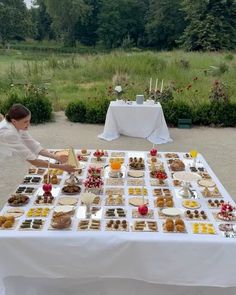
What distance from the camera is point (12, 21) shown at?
145 feet

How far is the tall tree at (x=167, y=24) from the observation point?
38.2 m

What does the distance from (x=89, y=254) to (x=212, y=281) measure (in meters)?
0.80

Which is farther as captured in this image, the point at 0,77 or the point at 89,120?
the point at 0,77

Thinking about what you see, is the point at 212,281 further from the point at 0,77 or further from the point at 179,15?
the point at 179,15

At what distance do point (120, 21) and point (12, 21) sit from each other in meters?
12.2

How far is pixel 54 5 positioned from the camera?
44.2 meters

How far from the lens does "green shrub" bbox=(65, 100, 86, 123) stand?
9102 millimetres

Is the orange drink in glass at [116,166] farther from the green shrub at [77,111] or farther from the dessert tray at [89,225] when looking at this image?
the green shrub at [77,111]

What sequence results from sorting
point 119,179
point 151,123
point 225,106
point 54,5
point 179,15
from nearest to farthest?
point 119,179, point 151,123, point 225,106, point 179,15, point 54,5

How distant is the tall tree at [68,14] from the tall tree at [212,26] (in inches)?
688

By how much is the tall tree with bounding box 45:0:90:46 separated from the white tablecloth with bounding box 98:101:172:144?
37.1 m

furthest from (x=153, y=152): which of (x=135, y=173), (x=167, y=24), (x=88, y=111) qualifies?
(x=167, y=24)

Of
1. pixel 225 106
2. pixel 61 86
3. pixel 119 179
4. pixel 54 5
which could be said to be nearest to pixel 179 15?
pixel 54 5

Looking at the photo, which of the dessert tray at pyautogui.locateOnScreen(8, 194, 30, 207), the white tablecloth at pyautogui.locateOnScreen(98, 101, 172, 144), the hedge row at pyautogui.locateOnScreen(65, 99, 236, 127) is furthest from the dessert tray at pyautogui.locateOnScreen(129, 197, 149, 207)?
the hedge row at pyautogui.locateOnScreen(65, 99, 236, 127)
